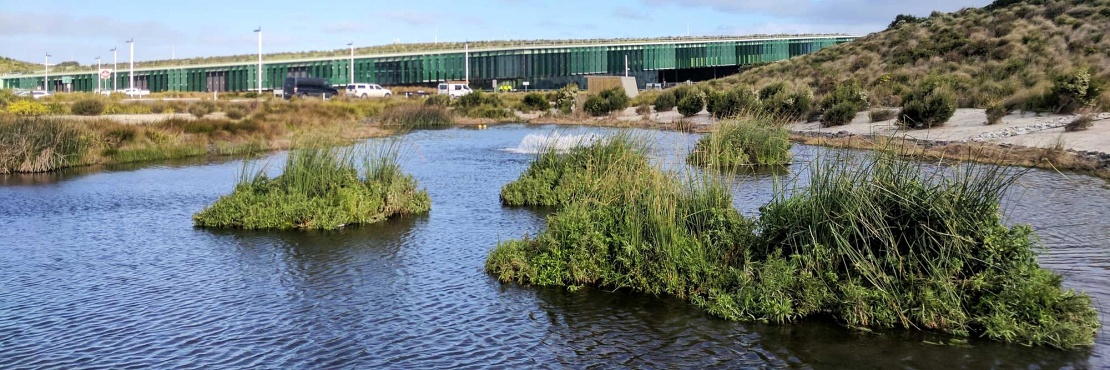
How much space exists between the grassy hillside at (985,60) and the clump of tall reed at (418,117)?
20.0 meters

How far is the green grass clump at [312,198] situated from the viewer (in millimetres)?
16266

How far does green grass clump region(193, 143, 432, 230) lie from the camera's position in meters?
16.3

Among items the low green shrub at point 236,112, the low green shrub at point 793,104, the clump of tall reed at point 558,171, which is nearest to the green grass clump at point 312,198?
the clump of tall reed at point 558,171

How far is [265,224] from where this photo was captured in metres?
16.3

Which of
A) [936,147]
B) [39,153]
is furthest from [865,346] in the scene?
[39,153]

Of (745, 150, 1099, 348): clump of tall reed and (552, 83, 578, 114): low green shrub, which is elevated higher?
(552, 83, 578, 114): low green shrub

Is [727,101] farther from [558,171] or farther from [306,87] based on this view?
[306,87]

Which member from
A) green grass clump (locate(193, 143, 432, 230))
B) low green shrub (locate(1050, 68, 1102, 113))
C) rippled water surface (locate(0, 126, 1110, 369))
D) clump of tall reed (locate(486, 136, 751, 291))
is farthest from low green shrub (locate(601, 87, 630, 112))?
clump of tall reed (locate(486, 136, 751, 291))

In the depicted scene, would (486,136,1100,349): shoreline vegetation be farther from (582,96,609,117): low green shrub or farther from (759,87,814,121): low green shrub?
(582,96,609,117): low green shrub

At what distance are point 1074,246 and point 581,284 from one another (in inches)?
281

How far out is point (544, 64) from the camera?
373 feet

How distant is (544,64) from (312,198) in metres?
98.3

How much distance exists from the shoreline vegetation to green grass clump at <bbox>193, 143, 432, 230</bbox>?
17.3ft

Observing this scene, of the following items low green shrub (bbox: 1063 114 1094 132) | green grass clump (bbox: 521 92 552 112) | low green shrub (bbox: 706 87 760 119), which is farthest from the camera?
green grass clump (bbox: 521 92 552 112)
